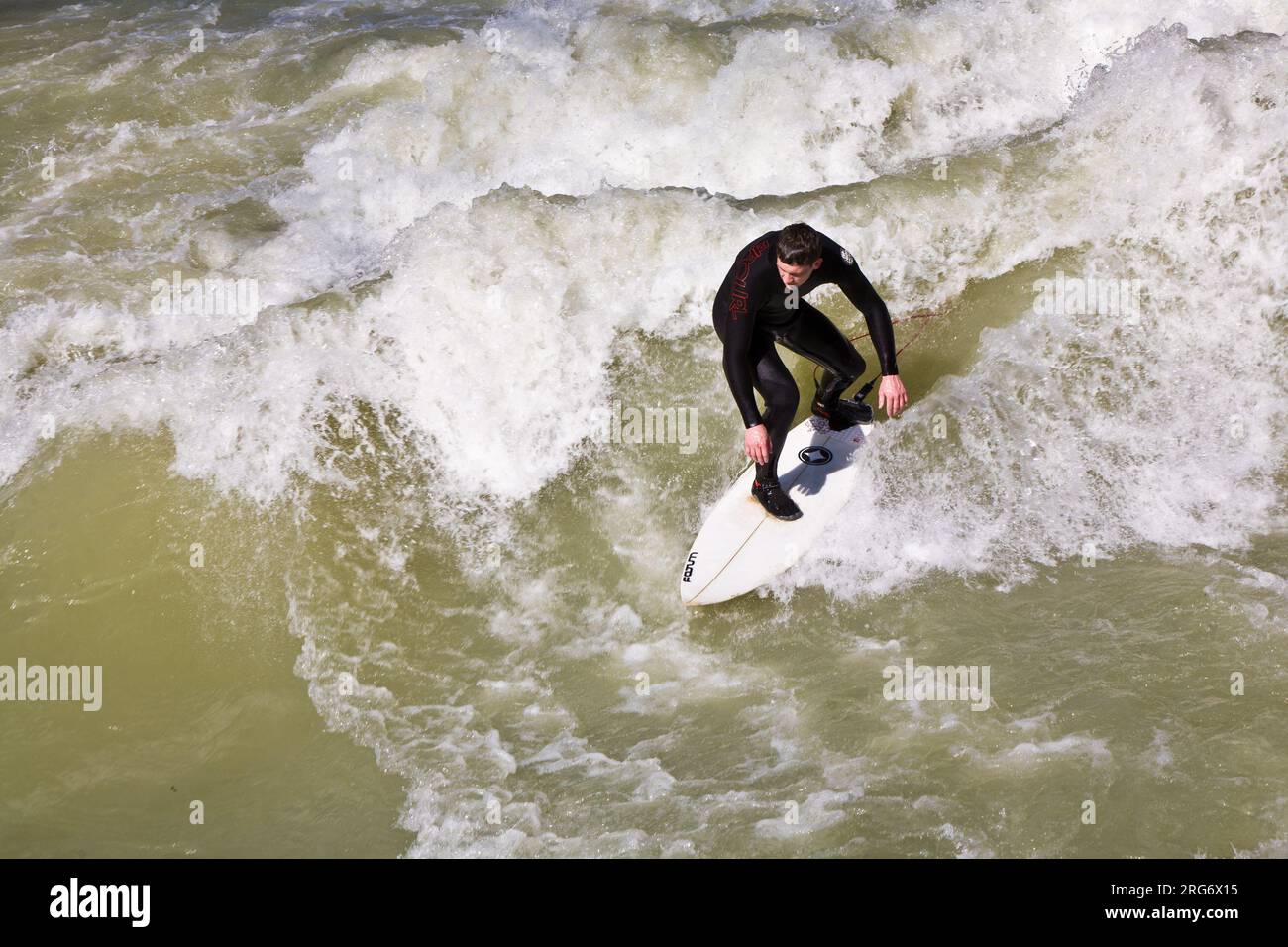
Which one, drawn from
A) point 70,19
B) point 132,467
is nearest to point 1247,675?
point 132,467

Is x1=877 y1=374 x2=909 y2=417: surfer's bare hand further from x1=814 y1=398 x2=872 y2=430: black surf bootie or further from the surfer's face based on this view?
x1=814 y1=398 x2=872 y2=430: black surf bootie

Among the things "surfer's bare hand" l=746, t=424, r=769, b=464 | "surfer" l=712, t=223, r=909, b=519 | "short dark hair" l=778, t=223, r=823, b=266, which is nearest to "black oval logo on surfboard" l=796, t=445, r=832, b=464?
"surfer" l=712, t=223, r=909, b=519

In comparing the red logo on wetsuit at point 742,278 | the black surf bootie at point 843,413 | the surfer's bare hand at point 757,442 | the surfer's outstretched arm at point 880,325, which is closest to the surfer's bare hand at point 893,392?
the surfer's outstretched arm at point 880,325

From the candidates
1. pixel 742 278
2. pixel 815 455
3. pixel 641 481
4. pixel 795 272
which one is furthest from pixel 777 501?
pixel 795 272

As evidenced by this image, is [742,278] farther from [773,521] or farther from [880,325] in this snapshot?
[773,521]

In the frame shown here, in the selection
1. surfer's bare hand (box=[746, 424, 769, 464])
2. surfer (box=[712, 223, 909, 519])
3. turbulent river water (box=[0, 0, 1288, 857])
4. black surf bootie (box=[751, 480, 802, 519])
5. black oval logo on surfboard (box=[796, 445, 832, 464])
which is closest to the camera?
turbulent river water (box=[0, 0, 1288, 857])

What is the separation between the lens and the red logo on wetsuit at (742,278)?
14.4 feet

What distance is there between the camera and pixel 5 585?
5008mm

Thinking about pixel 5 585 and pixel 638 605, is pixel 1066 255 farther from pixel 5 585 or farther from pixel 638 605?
pixel 5 585

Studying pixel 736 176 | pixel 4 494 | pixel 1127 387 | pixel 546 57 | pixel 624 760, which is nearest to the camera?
pixel 624 760

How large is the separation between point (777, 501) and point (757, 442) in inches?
31.9

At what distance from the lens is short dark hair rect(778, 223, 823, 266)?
13.4 feet

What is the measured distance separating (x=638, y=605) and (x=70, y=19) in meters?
9.82

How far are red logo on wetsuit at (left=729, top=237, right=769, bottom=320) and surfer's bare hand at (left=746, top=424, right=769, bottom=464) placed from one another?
510mm
